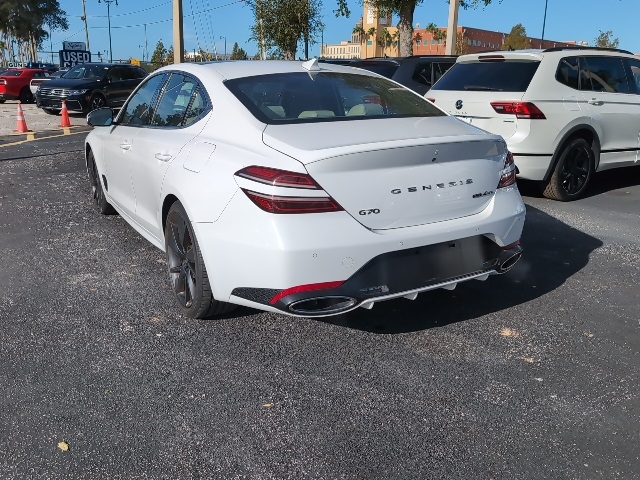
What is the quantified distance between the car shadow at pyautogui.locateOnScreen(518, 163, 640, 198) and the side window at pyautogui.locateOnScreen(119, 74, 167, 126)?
14.9 ft

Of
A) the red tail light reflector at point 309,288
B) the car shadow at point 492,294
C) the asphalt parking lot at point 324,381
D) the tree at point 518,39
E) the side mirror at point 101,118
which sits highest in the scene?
the tree at point 518,39

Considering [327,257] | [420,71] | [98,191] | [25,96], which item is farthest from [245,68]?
[25,96]

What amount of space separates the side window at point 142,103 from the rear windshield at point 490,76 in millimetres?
3777

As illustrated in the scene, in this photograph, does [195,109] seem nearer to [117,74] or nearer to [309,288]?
[309,288]

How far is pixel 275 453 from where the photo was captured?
2512 millimetres

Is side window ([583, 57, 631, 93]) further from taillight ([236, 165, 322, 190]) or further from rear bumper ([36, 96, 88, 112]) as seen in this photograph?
rear bumper ([36, 96, 88, 112])

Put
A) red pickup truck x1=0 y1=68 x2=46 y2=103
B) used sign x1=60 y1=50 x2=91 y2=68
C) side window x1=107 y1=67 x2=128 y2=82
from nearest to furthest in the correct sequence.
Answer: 1. side window x1=107 y1=67 x2=128 y2=82
2. red pickup truck x1=0 y1=68 x2=46 y2=103
3. used sign x1=60 y1=50 x2=91 y2=68

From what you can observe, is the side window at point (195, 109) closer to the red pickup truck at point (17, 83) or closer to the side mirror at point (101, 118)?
the side mirror at point (101, 118)

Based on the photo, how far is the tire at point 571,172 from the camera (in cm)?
690

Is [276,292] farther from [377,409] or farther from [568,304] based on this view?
[568,304]

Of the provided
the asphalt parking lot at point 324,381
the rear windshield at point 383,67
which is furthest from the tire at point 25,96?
the asphalt parking lot at point 324,381

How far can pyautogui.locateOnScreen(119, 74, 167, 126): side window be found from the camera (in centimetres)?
469

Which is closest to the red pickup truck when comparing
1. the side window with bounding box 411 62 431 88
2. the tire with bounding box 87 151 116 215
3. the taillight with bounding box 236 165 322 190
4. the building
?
the side window with bounding box 411 62 431 88

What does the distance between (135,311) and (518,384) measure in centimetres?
234
